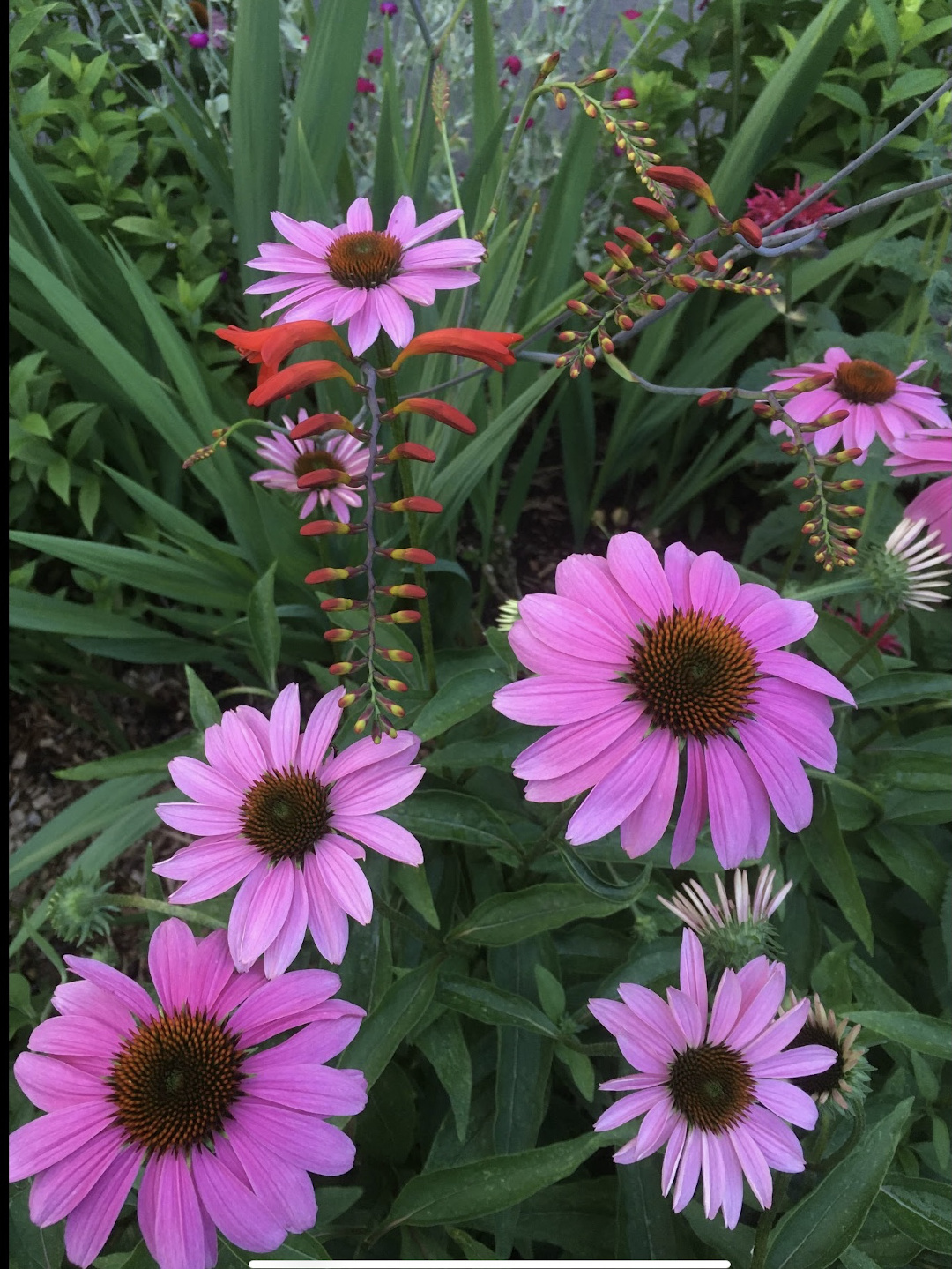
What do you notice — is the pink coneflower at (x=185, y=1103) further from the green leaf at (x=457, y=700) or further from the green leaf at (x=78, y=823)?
the green leaf at (x=78, y=823)

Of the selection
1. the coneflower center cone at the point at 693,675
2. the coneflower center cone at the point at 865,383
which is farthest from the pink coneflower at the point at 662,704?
the coneflower center cone at the point at 865,383

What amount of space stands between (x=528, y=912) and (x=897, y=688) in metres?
0.35

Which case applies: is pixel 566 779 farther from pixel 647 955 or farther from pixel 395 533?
pixel 395 533

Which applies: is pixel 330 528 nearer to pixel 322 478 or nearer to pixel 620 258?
pixel 322 478

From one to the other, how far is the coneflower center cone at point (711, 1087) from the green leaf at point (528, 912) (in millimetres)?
105

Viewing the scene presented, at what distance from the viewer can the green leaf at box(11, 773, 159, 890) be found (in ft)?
2.76

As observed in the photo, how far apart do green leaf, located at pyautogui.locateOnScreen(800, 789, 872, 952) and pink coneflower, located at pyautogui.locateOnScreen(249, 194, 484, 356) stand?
0.49m

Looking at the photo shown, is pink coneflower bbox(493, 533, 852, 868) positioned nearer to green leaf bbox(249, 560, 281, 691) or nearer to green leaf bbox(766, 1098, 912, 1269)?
green leaf bbox(766, 1098, 912, 1269)

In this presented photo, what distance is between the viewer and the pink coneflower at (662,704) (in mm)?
366

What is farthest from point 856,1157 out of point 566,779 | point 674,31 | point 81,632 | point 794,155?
point 674,31

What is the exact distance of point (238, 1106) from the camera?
375mm

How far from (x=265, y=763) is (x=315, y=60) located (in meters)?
0.79

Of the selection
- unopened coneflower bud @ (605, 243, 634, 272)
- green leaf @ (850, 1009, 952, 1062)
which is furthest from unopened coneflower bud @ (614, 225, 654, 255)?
green leaf @ (850, 1009, 952, 1062)

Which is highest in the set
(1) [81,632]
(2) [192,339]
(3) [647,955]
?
(2) [192,339]
